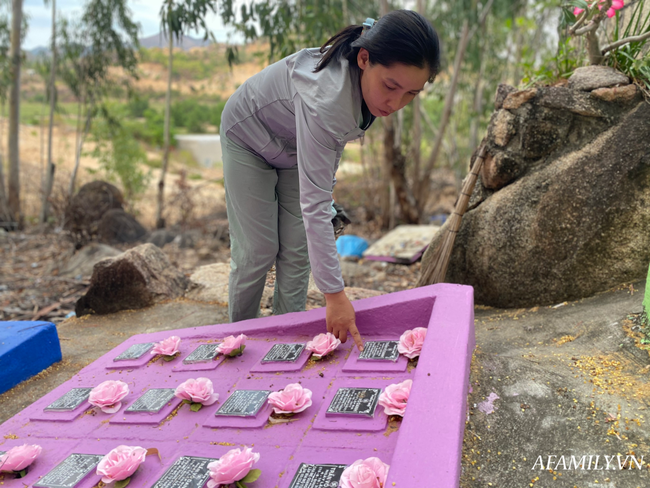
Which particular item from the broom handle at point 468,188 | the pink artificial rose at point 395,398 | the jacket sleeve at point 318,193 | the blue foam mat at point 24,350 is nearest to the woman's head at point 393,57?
the jacket sleeve at point 318,193

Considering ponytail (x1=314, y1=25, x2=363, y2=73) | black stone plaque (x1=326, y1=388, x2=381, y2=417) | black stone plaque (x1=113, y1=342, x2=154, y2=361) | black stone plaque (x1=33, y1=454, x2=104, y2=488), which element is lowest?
black stone plaque (x1=33, y1=454, x2=104, y2=488)

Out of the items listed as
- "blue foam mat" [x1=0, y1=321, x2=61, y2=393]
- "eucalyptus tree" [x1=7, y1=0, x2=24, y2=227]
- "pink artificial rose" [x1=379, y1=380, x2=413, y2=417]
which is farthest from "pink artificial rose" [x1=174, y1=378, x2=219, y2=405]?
"eucalyptus tree" [x1=7, y1=0, x2=24, y2=227]

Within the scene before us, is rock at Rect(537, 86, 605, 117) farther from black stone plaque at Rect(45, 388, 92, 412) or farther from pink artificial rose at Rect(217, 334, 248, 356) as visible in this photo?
black stone plaque at Rect(45, 388, 92, 412)

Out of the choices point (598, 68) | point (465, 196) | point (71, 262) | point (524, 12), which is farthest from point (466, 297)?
point (524, 12)

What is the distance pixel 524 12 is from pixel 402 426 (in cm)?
746

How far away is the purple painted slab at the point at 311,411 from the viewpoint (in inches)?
49.3

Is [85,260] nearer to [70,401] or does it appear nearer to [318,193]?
[70,401]

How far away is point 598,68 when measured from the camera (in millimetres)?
2666

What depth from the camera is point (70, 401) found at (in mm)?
1791

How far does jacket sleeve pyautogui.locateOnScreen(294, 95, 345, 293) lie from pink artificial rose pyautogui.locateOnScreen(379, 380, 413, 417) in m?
0.43

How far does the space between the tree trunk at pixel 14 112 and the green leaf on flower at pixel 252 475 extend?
7375 mm

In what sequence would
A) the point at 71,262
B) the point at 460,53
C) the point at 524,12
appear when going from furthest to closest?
the point at 524,12
the point at 460,53
the point at 71,262

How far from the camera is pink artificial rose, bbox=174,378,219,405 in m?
1.64

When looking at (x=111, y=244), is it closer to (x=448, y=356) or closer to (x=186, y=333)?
(x=186, y=333)
